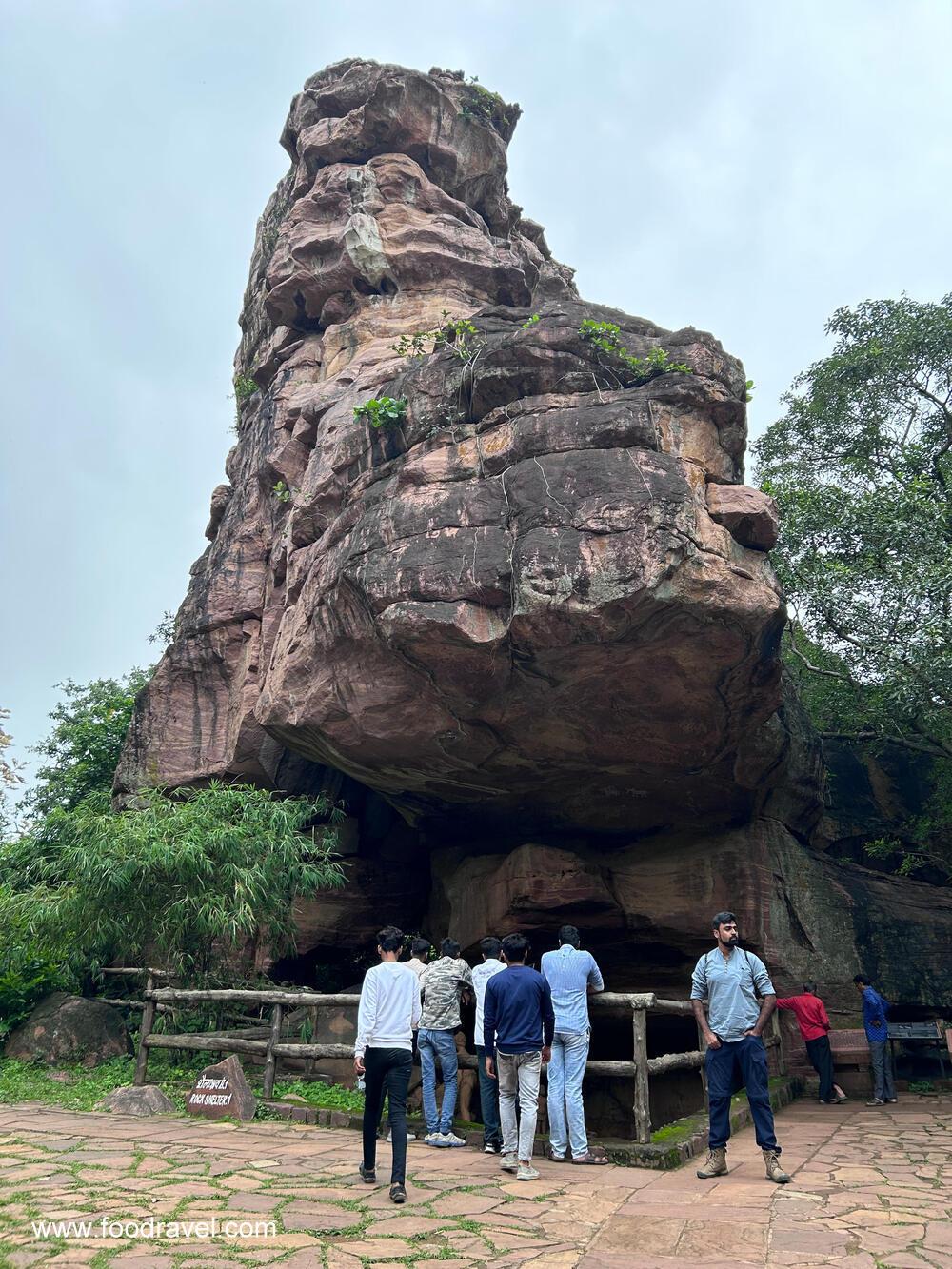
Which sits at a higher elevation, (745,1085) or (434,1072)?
(745,1085)

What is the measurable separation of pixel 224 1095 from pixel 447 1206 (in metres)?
3.36

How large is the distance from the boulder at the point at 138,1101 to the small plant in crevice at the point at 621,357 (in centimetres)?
891

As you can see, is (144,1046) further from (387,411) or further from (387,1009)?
(387,411)

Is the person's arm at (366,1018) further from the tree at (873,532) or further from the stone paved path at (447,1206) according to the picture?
the tree at (873,532)

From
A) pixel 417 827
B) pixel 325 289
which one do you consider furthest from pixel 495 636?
pixel 325 289

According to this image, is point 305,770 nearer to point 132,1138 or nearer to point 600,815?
point 600,815

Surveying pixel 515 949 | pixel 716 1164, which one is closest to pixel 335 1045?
pixel 515 949

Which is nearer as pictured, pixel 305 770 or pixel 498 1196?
pixel 498 1196

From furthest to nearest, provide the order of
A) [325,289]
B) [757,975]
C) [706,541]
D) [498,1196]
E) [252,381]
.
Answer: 1. [252,381]
2. [325,289]
3. [706,541]
4. [757,975]
5. [498,1196]

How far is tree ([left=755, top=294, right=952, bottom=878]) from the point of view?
41.0ft

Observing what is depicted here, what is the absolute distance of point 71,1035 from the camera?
443 inches

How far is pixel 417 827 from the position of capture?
13.6 m

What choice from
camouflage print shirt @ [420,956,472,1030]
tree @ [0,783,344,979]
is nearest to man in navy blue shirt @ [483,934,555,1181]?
camouflage print shirt @ [420,956,472,1030]

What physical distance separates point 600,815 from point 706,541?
4515 mm
